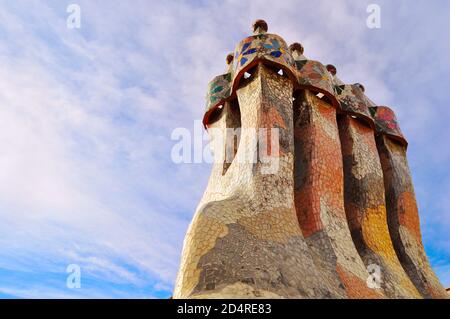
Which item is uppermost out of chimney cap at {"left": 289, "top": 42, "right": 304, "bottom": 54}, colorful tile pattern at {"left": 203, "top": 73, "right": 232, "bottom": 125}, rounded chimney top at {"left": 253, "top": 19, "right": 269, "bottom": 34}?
chimney cap at {"left": 289, "top": 42, "right": 304, "bottom": 54}

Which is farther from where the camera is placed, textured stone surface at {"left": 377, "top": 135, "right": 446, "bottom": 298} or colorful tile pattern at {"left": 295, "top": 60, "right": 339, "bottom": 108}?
colorful tile pattern at {"left": 295, "top": 60, "right": 339, "bottom": 108}

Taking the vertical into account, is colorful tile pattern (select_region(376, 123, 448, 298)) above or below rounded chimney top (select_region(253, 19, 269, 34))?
below

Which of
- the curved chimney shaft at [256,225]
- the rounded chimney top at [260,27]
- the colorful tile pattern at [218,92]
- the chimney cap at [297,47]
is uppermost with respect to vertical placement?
the chimney cap at [297,47]

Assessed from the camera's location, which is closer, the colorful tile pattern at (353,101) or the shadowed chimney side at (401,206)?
the shadowed chimney side at (401,206)

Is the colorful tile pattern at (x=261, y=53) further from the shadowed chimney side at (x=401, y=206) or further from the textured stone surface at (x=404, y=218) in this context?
the textured stone surface at (x=404, y=218)

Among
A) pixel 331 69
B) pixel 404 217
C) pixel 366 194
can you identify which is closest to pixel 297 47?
pixel 331 69

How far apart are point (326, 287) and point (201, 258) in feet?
6.36

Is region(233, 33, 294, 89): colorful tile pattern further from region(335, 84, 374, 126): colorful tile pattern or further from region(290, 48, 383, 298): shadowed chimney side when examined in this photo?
region(335, 84, 374, 126): colorful tile pattern

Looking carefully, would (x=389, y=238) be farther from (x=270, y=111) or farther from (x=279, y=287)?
(x=279, y=287)

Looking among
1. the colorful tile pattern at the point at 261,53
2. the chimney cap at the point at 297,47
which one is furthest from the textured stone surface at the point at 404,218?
the colorful tile pattern at the point at 261,53

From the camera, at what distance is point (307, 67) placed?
9.02m

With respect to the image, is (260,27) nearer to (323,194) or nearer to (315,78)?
(315,78)

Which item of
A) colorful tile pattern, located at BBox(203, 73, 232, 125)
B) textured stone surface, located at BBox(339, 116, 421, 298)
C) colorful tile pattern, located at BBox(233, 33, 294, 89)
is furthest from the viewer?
colorful tile pattern, located at BBox(203, 73, 232, 125)

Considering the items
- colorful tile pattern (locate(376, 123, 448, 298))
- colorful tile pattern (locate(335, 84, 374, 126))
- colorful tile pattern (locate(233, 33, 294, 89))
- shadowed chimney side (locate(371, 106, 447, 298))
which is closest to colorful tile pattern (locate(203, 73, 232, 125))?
colorful tile pattern (locate(233, 33, 294, 89))
